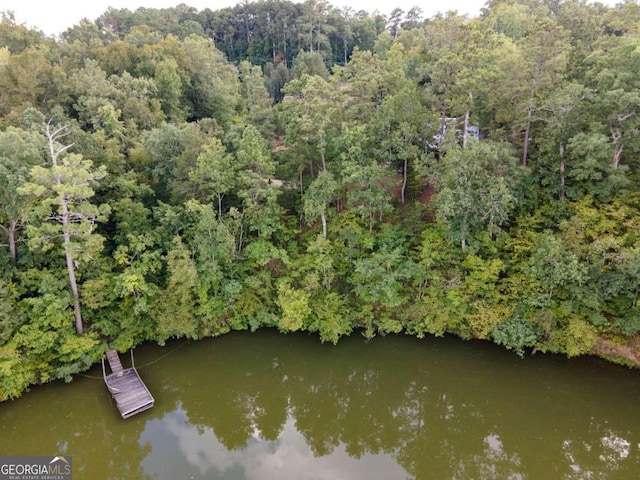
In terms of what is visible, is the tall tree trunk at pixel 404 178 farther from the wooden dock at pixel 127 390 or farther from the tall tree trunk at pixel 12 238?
the tall tree trunk at pixel 12 238

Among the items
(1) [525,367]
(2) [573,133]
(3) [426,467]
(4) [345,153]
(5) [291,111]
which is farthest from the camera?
(5) [291,111]

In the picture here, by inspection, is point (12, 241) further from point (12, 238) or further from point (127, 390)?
point (127, 390)

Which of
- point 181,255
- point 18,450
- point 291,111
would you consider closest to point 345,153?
point 291,111

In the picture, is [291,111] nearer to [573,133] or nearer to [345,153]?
[345,153]

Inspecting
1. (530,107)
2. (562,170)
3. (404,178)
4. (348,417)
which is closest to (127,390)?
(348,417)

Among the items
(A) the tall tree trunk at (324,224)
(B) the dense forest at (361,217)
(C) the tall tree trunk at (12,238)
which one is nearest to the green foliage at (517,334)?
(B) the dense forest at (361,217)

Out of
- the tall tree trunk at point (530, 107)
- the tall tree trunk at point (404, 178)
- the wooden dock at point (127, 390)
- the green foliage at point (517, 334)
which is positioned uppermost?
the tall tree trunk at point (530, 107)

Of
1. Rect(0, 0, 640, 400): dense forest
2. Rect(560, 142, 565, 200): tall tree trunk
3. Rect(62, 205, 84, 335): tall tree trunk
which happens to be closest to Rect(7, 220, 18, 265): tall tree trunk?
Rect(0, 0, 640, 400): dense forest
